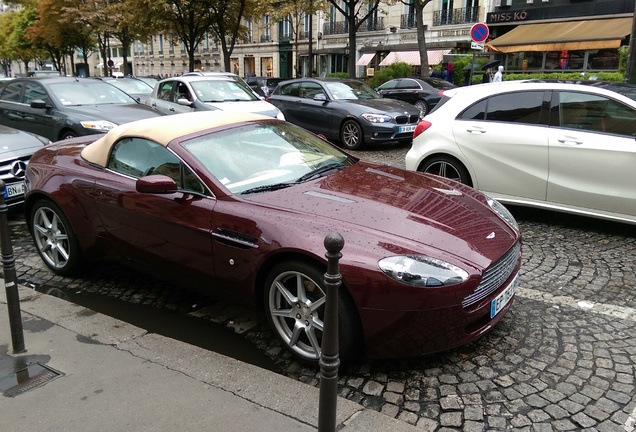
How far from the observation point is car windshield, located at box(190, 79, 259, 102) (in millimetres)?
11422

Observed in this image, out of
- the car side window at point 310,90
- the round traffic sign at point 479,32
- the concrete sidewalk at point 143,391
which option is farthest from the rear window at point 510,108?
the round traffic sign at point 479,32

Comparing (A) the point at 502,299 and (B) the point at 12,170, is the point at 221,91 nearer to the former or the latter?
(B) the point at 12,170

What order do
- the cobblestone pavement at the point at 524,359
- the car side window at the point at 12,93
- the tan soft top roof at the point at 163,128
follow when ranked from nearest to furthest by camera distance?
the cobblestone pavement at the point at 524,359, the tan soft top roof at the point at 163,128, the car side window at the point at 12,93

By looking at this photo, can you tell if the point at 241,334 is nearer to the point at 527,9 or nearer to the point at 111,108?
the point at 111,108

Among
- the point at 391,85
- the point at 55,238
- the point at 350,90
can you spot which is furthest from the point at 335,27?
the point at 55,238

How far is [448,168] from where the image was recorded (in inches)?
263

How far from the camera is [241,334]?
12.5ft

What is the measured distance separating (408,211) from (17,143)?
555 cm

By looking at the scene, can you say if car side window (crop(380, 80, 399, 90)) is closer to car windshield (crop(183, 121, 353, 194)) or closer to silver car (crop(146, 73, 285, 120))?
silver car (crop(146, 73, 285, 120))

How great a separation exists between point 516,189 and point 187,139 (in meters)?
3.86

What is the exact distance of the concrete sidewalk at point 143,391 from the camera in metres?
2.62

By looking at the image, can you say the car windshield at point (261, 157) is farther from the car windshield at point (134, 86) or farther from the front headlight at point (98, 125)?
the car windshield at point (134, 86)

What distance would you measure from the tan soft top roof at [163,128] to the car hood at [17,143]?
2410mm

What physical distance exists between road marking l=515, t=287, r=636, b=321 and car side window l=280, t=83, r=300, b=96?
9659mm
